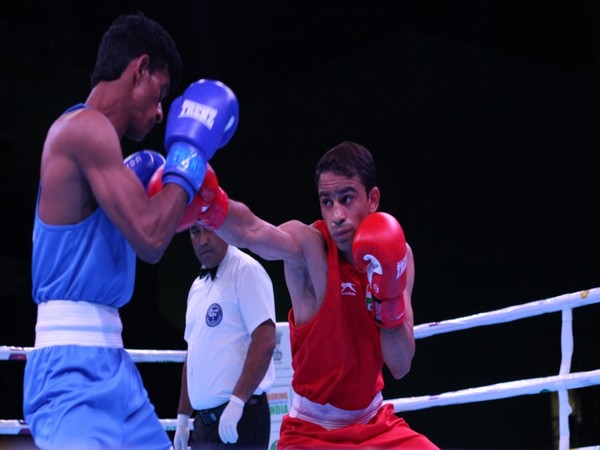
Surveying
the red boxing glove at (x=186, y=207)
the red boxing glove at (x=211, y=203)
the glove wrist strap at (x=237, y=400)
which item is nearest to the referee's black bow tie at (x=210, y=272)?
the glove wrist strap at (x=237, y=400)

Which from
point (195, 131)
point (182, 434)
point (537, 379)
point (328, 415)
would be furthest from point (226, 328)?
point (195, 131)

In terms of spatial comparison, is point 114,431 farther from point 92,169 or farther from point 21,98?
point 21,98

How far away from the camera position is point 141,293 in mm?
8594

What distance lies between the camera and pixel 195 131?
1.82 m

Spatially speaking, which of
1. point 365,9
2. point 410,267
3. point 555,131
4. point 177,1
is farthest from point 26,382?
point 555,131

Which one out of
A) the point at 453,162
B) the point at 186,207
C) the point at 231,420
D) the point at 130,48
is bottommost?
the point at 231,420

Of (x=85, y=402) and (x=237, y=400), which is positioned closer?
(x=85, y=402)

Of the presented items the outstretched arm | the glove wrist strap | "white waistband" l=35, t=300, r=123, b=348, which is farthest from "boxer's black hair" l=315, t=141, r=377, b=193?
"white waistband" l=35, t=300, r=123, b=348

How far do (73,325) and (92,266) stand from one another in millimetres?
128

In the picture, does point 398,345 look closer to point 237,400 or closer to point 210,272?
point 237,400

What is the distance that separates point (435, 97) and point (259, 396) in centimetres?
592

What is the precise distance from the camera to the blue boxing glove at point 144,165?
1.92 metres

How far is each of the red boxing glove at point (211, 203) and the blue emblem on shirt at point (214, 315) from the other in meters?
1.21

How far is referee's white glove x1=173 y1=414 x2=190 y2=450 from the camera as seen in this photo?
3570mm
